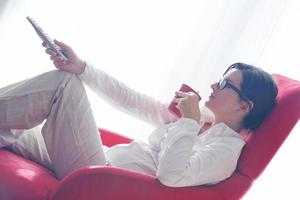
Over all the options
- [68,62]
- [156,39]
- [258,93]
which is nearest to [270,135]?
[258,93]

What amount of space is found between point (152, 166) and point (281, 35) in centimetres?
113

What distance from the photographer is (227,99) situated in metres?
1.47

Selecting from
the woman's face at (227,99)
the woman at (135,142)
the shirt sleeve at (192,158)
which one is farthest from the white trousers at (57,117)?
the woman's face at (227,99)

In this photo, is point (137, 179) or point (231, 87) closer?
point (137, 179)

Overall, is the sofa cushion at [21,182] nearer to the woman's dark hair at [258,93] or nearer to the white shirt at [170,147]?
the white shirt at [170,147]

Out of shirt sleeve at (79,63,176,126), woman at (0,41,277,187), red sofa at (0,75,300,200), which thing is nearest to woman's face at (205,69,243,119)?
woman at (0,41,277,187)

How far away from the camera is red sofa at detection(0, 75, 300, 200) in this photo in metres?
1.12

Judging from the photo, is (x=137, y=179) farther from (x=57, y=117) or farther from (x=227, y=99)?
(x=227, y=99)

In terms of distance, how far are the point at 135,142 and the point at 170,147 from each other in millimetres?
352

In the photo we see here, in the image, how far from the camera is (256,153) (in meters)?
1.32

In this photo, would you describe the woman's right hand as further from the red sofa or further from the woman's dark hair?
the woman's dark hair

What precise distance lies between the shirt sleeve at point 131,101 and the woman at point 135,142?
0.18 ft

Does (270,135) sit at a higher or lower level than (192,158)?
higher

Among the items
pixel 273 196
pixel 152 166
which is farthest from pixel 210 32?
pixel 152 166
